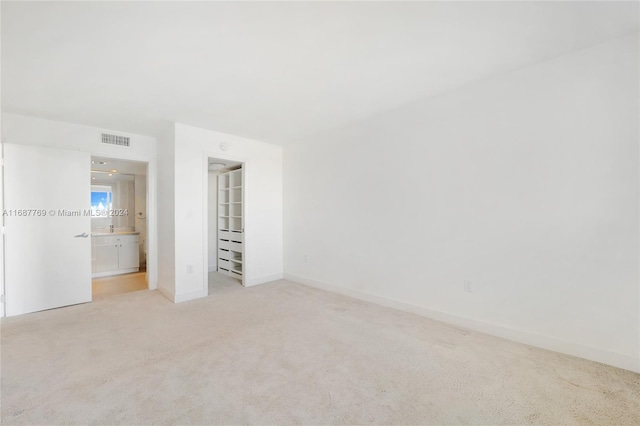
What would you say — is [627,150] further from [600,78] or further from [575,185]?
[600,78]

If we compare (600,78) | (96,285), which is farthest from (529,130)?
(96,285)

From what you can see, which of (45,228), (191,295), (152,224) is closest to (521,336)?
(191,295)

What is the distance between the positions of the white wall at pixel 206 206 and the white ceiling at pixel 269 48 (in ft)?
2.77

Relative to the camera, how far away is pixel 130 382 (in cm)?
192

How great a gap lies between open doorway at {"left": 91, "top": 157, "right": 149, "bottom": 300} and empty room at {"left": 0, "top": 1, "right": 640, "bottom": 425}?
119cm

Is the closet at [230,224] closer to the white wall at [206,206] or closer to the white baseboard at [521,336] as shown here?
the white wall at [206,206]

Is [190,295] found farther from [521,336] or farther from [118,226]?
[521,336]

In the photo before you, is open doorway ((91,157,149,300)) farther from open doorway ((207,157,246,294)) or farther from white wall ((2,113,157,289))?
open doorway ((207,157,246,294))

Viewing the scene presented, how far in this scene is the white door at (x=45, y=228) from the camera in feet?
10.6

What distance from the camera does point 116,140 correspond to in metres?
4.00

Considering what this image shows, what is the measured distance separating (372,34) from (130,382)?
9.91 ft

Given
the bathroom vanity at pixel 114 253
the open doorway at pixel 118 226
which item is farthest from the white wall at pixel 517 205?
the bathroom vanity at pixel 114 253

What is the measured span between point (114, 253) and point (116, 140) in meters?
2.51

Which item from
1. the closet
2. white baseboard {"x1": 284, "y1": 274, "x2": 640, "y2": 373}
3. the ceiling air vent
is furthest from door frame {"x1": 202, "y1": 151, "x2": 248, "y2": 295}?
white baseboard {"x1": 284, "y1": 274, "x2": 640, "y2": 373}
